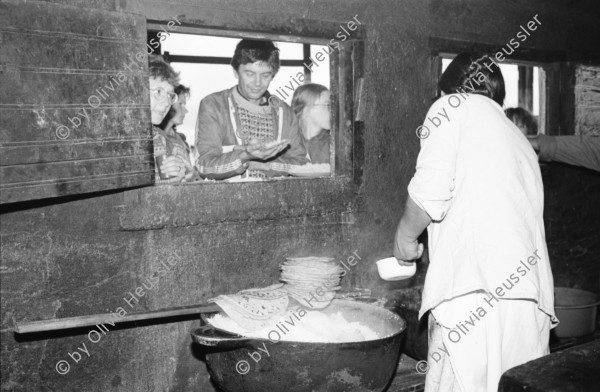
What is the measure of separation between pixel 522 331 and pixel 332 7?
8.47 ft

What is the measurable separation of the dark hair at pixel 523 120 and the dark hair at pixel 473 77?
3.48 metres

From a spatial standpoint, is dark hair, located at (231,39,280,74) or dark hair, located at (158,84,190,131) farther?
dark hair, located at (158,84,190,131)

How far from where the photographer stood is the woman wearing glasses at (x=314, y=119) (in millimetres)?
5188

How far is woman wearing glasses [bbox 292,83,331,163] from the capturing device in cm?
519

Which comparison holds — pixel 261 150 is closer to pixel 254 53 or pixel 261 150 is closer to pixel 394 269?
pixel 254 53

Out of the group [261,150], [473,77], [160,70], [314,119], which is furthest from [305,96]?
[473,77]

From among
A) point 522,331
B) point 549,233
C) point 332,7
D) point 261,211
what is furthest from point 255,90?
point 549,233

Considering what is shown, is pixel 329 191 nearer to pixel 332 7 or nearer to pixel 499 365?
pixel 332 7

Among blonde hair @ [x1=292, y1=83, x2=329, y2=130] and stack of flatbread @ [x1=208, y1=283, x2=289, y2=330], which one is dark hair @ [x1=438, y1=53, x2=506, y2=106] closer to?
stack of flatbread @ [x1=208, y1=283, x2=289, y2=330]

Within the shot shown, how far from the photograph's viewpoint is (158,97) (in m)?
3.78

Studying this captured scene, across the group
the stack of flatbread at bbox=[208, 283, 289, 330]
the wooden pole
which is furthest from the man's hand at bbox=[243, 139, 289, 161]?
the wooden pole

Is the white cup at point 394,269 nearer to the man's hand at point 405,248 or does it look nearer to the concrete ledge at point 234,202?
the man's hand at point 405,248

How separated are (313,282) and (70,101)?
5.83 feet

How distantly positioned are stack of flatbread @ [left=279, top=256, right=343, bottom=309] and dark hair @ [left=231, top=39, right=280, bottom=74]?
1.89 meters
